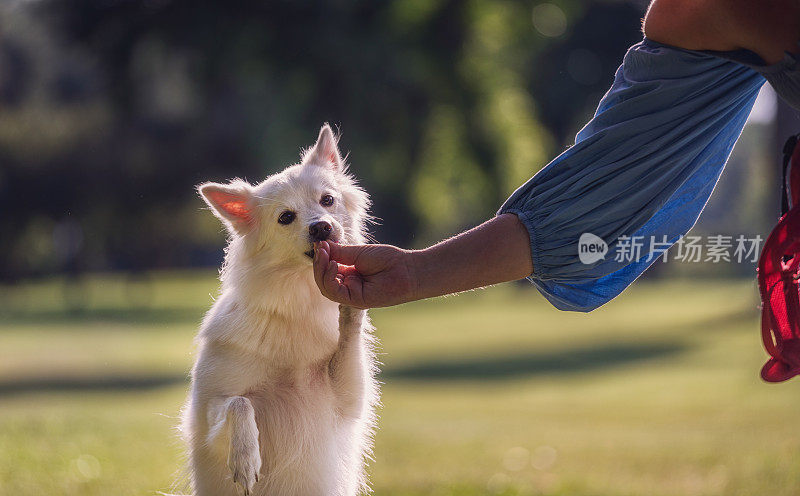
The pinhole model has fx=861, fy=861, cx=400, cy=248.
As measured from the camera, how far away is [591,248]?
282 cm

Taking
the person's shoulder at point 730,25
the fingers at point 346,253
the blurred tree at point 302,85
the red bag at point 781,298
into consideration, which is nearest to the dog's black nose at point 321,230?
the fingers at point 346,253

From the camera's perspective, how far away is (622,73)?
3.03 metres

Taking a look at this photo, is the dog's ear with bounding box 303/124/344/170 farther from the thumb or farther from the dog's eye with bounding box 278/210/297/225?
the thumb

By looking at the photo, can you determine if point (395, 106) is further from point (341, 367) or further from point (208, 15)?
point (341, 367)

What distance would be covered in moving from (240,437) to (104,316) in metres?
26.3

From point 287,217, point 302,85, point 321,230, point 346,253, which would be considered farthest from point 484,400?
point 346,253

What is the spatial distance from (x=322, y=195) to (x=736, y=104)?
1.55 meters

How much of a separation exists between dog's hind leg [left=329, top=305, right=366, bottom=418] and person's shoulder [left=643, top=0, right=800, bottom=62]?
1443 millimetres

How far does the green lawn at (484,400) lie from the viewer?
21.4ft

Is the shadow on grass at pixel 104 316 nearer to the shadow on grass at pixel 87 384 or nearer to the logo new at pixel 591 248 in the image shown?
the shadow on grass at pixel 87 384

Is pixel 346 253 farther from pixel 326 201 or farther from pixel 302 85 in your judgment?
pixel 302 85

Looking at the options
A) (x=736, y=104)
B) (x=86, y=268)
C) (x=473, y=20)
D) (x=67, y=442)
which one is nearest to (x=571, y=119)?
(x=86, y=268)

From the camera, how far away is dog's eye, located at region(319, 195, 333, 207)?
3.35 m

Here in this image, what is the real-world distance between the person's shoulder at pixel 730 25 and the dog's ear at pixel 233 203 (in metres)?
1.63
